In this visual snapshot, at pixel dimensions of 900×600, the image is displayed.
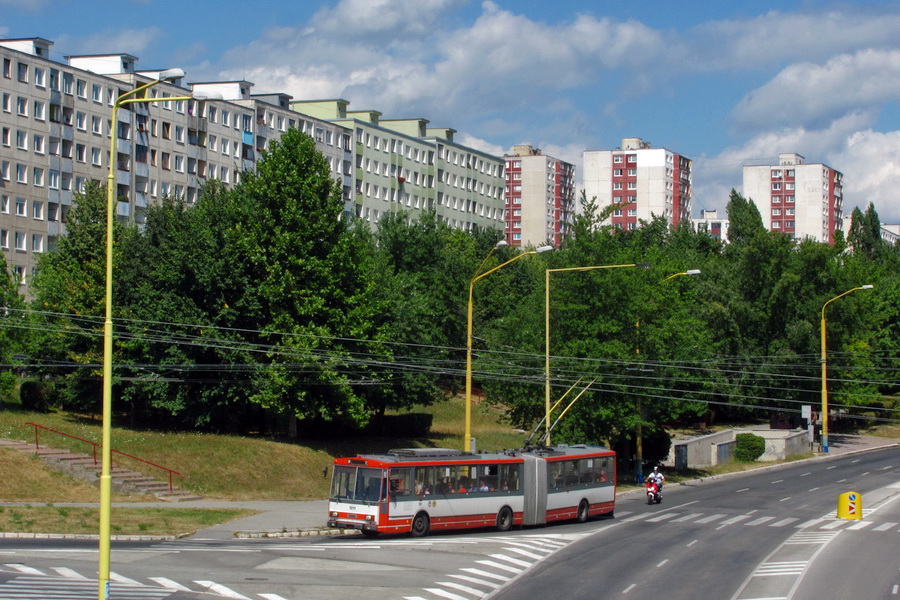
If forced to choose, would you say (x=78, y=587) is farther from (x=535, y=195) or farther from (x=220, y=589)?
(x=535, y=195)

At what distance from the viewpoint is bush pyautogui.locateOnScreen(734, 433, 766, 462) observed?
68.5 m

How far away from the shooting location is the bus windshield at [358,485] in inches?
1247

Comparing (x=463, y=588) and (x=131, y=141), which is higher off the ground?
A: (x=131, y=141)

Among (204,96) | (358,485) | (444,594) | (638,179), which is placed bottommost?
(444,594)

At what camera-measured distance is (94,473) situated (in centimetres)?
3878

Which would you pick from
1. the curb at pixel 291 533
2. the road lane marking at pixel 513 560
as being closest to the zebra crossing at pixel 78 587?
the road lane marking at pixel 513 560

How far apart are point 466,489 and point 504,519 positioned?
7.51 ft

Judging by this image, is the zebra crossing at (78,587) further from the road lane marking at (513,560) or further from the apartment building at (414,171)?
the apartment building at (414,171)

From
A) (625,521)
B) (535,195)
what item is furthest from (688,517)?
(535,195)

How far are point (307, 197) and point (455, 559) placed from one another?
28.0 meters

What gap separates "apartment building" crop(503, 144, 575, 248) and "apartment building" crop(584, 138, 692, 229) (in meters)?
4.88

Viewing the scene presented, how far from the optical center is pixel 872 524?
38469 mm

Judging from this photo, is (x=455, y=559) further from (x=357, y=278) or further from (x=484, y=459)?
(x=357, y=278)

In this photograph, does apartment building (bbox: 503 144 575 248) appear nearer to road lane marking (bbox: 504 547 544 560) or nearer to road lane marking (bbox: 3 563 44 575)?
road lane marking (bbox: 504 547 544 560)
